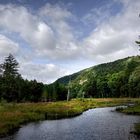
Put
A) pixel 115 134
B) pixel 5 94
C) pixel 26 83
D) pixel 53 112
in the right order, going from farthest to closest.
A: pixel 26 83 < pixel 5 94 < pixel 53 112 < pixel 115 134

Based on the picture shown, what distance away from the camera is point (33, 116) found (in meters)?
60.8

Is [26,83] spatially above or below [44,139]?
above

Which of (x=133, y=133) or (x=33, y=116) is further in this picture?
(x=33, y=116)

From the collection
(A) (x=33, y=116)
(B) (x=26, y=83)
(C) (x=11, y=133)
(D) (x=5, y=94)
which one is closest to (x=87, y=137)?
(C) (x=11, y=133)

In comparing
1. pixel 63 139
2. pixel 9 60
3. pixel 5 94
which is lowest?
pixel 63 139

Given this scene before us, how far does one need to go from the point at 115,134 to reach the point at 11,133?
13647mm

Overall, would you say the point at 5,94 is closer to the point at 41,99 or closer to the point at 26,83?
the point at 26,83

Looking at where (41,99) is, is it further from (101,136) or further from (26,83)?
(101,136)

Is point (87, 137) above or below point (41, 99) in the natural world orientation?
below

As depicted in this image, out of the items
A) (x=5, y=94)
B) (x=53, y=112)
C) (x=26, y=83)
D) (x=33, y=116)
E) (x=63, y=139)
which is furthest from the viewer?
(x=26, y=83)

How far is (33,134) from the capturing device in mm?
41125

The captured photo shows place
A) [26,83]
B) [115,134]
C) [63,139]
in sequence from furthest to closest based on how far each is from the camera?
1. [26,83]
2. [115,134]
3. [63,139]

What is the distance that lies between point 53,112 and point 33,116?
12545 mm

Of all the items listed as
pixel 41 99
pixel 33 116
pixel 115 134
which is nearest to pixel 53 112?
pixel 33 116
